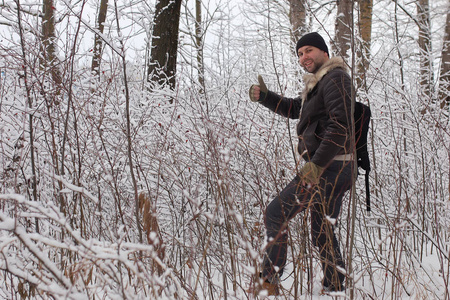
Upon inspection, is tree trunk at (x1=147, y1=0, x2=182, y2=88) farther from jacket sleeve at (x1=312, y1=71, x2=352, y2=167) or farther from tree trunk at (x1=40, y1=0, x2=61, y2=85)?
jacket sleeve at (x1=312, y1=71, x2=352, y2=167)

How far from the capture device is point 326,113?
2338 millimetres

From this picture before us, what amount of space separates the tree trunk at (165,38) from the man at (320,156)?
282 cm

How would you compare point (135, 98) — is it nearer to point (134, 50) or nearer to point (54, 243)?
point (134, 50)

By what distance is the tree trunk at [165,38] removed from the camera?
505cm

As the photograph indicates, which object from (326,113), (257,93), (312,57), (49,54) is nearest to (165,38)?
(49,54)

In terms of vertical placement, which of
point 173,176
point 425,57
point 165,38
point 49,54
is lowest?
point 173,176

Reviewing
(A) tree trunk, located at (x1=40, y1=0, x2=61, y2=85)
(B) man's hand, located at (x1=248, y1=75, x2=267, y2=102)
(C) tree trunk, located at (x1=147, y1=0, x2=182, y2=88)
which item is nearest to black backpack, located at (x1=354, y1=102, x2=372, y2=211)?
(B) man's hand, located at (x1=248, y1=75, x2=267, y2=102)

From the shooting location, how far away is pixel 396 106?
12.7 feet

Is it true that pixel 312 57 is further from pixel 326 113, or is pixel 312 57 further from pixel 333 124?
pixel 333 124

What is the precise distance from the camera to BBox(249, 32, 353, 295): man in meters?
2.17

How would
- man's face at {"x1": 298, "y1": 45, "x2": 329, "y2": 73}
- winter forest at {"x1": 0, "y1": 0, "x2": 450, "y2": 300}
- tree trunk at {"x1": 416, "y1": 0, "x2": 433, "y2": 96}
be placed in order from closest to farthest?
winter forest at {"x1": 0, "y1": 0, "x2": 450, "y2": 300} < man's face at {"x1": 298, "y1": 45, "x2": 329, "y2": 73} < tree trunk at {"x1": 416, "y1": 0, "x2": 433, "y2": 96}

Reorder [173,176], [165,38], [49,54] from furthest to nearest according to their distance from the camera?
[165,38] → [49,54] → [173,176]

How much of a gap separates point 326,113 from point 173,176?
95 cm

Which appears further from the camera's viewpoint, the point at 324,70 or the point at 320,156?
the point at 324,70
